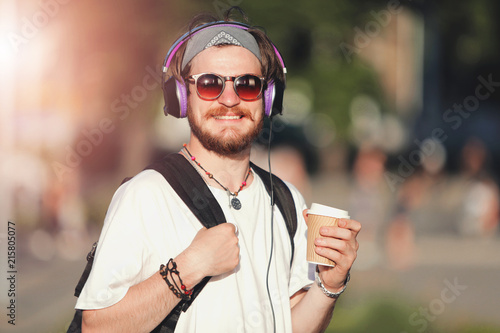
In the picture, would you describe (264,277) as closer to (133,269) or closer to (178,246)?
(178,246)

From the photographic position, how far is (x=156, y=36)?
41.4 ft

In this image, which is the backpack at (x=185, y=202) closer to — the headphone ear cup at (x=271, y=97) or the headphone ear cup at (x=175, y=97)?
the headphone ear cup at (x=175, y=97)

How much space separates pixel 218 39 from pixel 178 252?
100 centimetres

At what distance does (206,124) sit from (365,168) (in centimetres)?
873

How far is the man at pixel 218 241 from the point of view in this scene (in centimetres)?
243

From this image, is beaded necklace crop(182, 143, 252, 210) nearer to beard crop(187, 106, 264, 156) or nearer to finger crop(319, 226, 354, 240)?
beard crop(187, 106, 264, 156)

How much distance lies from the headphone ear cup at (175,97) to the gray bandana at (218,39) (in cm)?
12

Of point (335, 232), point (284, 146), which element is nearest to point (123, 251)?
point (335, 232)

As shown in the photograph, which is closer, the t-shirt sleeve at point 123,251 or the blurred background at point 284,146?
the t-shirt sleeve at point 123,251

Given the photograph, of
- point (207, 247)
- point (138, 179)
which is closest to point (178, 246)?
point (207, 247)

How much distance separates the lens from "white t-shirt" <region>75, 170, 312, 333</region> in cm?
243

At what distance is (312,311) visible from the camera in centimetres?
289

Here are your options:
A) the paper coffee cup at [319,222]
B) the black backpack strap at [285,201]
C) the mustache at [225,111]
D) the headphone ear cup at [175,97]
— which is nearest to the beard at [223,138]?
the mustache at [225,111]

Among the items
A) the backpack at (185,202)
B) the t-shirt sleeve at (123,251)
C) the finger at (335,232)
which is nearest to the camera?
the t-shirt sleeve at (123,251)
